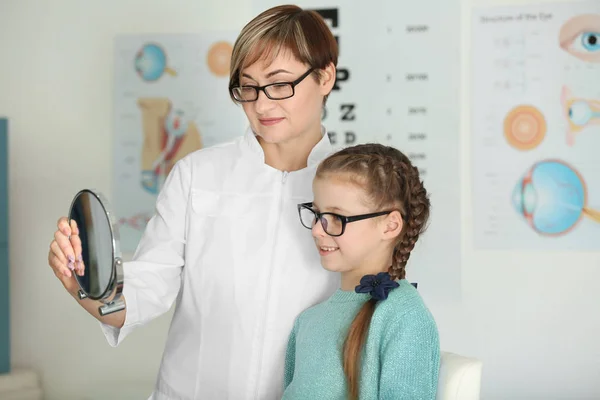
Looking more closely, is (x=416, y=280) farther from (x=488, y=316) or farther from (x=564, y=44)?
(x=564, y=44)

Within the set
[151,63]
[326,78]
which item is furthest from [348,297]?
[151,63]

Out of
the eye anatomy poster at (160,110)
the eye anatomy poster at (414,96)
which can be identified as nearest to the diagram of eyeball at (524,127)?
the eye anatomy poster at (414,96)

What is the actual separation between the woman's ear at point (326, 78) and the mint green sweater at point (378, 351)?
19.3 inches

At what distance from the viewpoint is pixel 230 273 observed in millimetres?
1750

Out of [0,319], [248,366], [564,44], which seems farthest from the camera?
[0,319]

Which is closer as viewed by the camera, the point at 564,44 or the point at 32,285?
the point at 564,44

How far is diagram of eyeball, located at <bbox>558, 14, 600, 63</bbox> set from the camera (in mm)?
2956

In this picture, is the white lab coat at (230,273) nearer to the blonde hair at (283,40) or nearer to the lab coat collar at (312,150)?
the lab coat collar at (312,150)

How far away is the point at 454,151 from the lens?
120 inches

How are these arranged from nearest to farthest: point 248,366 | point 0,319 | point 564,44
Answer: point 248,366
point 564,44
point 0,319

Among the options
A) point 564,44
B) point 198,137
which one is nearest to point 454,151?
point 564,44

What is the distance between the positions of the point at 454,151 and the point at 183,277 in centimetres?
161

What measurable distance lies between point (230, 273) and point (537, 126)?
175 centimetres

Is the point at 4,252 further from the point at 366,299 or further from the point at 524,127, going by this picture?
the point at 524,127
